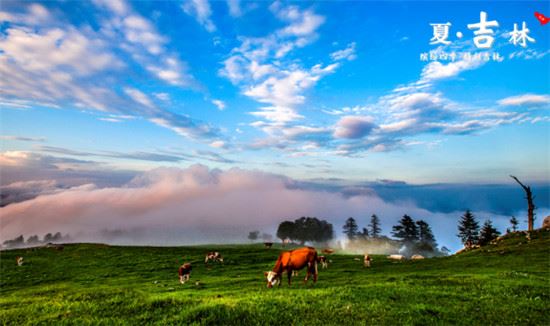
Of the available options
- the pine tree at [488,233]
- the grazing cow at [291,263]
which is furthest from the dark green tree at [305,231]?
the grazing cow at [291,263]

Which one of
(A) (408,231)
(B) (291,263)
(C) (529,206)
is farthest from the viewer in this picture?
(A) (408,231)

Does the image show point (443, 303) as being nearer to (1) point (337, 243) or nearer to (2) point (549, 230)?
(2) point (549, 230)

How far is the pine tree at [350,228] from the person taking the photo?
150125 millimetres

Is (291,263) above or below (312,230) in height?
above

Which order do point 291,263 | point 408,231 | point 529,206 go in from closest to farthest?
point 291,263 → point 529,206 → point 408,231

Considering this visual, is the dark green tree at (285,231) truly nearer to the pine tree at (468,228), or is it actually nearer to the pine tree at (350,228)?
the pine tree at (350,228)

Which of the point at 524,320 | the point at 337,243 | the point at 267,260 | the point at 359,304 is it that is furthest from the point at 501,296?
the point at 337,243

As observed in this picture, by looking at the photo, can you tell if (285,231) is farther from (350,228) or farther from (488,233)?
(488,233)

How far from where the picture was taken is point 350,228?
151500 millimetres

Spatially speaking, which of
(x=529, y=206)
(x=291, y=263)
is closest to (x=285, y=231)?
(x=529, y=206)

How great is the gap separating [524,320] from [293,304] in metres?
10.1

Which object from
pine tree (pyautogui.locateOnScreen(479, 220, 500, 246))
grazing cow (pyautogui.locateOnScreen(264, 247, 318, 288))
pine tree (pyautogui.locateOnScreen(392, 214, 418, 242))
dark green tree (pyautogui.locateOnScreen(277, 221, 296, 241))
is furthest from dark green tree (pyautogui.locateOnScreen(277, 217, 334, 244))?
grazing cow (pyautogui.locateOnScreen(264, 247, 318, 288))

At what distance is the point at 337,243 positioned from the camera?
154375 mm

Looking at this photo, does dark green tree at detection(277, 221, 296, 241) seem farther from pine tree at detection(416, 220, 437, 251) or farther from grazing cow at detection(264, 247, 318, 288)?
grazing cow at detection(264, 247, 318, 288)
